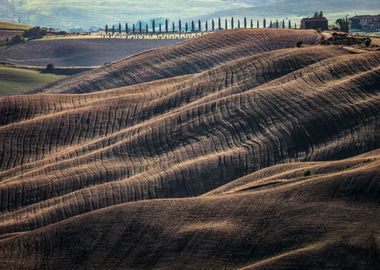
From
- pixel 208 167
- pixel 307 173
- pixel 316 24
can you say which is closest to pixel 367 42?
pixel 316 24

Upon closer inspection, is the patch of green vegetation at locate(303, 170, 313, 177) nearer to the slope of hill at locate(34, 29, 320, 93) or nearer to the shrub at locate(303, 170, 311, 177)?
the shrub at locate(303, 170, 311, 177)

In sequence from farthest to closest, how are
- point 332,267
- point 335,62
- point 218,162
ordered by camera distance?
point 335,62
point 218,162
point 332,267

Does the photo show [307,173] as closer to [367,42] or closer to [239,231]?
[239,231]

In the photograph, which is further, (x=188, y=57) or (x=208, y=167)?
(x=188, y=57)

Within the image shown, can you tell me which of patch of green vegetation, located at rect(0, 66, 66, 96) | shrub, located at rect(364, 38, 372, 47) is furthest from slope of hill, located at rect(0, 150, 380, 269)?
patch of green vegetation, located at rect(0, 66, 66, 96)

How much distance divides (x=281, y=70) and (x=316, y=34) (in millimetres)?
28475

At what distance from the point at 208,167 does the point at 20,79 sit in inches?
3848

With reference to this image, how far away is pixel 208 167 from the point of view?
3826 inches

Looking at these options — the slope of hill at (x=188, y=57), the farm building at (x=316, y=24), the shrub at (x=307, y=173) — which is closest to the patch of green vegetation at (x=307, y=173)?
the shrub at (x=307, y=173)

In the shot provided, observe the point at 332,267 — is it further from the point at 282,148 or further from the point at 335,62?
the point at 335,62

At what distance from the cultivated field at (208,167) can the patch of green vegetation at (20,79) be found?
125 feet

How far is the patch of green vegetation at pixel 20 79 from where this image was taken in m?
181

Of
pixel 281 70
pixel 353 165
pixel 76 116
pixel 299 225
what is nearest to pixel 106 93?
pixel 76 116

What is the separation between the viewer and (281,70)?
116875 mm
